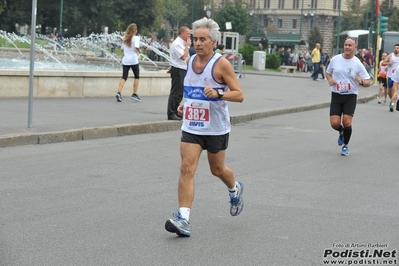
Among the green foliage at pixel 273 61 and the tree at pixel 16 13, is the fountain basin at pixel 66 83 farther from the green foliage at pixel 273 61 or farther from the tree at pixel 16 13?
the tree at pixel 16 13

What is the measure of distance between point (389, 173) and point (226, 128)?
4448 mm

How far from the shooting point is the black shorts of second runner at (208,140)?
281 inches

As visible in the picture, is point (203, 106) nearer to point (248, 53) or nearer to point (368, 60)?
point (368, 60)

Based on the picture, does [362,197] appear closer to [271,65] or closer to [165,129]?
[165,129]

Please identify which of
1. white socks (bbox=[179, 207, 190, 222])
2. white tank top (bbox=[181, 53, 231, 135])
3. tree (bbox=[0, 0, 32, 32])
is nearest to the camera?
white socks (bbox=[179, 207, 190, 222])

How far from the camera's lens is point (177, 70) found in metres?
16.1

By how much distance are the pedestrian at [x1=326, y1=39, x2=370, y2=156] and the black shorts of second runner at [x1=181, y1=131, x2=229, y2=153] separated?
5938mm

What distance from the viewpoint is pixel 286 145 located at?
13.9m

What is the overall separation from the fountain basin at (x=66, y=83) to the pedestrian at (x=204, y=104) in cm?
1170

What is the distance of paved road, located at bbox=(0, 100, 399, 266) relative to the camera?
6242 millimetres

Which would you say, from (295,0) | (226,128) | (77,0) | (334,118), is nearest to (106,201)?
(226,128)

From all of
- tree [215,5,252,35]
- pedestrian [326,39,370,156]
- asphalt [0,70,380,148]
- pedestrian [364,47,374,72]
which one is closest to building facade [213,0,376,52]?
tree [215,5,252,35]

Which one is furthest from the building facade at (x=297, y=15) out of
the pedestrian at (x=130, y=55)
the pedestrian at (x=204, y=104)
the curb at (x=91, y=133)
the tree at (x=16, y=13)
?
the pedestrian at (x=204, y=104)

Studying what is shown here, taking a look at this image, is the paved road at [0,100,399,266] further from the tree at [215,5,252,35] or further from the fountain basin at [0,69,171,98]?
the tree at [215,5,252,35]
